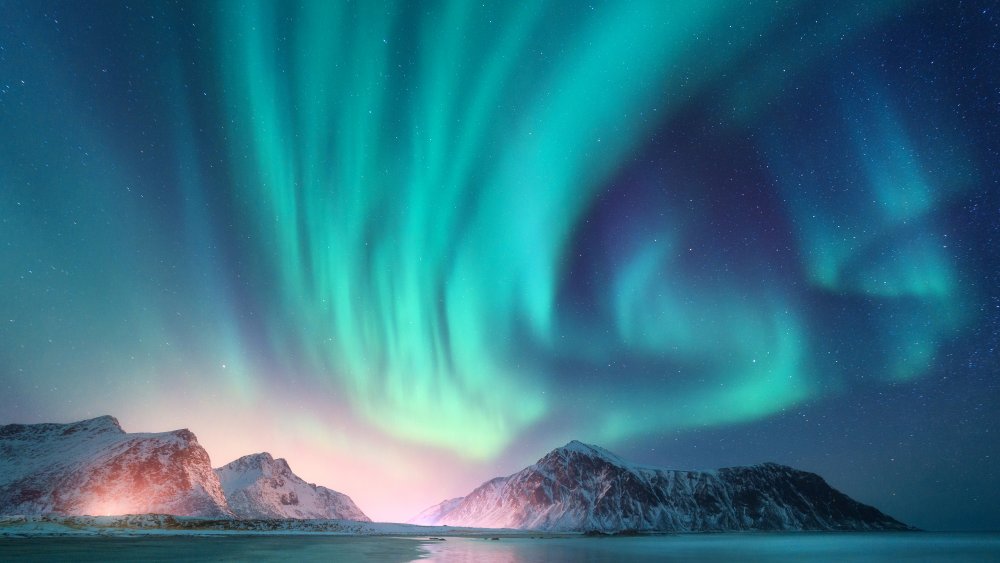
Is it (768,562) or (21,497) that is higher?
(21,497)

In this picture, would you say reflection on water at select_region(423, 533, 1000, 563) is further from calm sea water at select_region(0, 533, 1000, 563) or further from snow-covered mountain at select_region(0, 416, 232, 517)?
snow-covered mountain at select_region(0, 416, 232, 517)

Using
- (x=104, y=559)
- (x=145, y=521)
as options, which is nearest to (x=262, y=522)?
Result: (x=145, y=521)

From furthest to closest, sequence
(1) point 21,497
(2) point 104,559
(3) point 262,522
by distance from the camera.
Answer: (1) point 21,497 → (3) point 262,522 → (2) point 104,559

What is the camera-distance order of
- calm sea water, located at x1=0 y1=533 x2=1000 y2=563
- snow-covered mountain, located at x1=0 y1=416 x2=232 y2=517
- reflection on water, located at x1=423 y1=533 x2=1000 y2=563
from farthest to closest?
snow-covered mountain, located at x1=0 y1=416 x2=232 y2=517 < reflection on water, located at x1=423 y1=533 x2=1000 y2=563 < calm sea water, located at x1=0 y1=533 x2=1000 y2=563

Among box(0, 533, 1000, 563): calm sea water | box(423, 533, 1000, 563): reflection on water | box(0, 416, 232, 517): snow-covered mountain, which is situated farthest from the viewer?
box(0, 416, 232, 517): snow-covered mountain

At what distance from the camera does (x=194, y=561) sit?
40188 millimetres

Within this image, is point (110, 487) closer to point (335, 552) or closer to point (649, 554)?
point (335, 552)

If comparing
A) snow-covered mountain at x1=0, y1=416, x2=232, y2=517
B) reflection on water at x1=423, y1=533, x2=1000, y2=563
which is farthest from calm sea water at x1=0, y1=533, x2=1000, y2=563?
snow-covered mountain at x1=0, y1=416, x2=232, y2=517

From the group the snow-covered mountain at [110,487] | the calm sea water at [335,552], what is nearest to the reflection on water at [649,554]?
the calm sea water at [335,552]

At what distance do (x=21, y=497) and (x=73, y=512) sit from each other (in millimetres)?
29128

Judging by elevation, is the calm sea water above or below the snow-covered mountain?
below

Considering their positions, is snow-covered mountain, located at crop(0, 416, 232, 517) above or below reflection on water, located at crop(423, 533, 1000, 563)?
above

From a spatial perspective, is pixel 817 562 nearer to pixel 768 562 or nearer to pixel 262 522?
pixel 768 562

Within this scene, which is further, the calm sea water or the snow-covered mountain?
the snow-covered mountain
